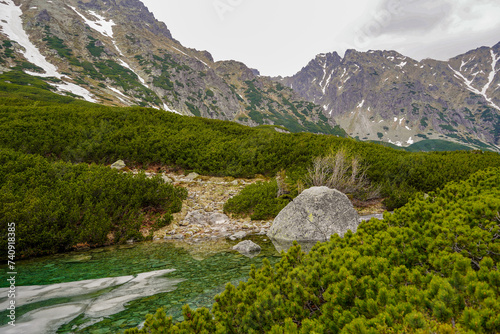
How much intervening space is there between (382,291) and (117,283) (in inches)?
189

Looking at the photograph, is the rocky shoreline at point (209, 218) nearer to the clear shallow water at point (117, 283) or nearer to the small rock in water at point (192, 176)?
the small rock in water at point (192, 176)

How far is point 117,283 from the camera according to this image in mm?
4668

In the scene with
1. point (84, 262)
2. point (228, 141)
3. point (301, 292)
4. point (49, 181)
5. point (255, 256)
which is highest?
point (228, 141)

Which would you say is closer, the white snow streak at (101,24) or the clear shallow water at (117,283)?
the clear shallow water at (117,283)

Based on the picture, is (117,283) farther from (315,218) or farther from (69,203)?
(315,218)

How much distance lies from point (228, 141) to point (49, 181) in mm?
10677

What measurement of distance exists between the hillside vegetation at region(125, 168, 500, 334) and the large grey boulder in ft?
15.2

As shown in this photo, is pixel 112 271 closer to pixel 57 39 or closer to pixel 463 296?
pixel 463 296

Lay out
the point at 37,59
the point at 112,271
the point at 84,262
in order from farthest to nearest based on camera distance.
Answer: the point at 37,59 → the point at 84,262 → the point at 112,271

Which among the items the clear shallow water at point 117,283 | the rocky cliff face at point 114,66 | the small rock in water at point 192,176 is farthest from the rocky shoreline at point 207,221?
the rocky cliff face at point 114,66

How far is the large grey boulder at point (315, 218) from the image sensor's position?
8.24 meters

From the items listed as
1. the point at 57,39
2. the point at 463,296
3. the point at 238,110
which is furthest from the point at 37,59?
the point at 463,296

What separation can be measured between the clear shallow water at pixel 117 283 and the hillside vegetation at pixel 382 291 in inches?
63.8

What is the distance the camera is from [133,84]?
11169cm
